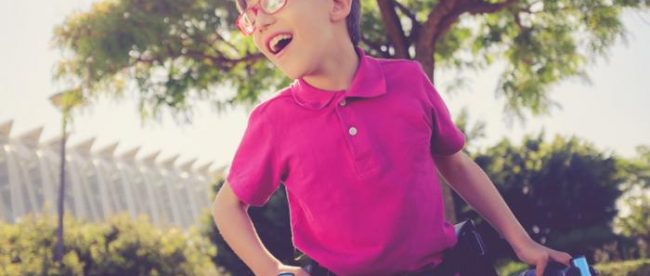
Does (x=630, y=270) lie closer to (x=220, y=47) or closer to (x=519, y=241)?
(x=220, y=47)

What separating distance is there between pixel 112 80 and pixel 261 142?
8631 mm

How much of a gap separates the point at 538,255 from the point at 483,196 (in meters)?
0.20

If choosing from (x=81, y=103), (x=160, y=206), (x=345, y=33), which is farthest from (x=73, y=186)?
(x=345, y=33)

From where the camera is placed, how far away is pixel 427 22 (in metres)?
8.72

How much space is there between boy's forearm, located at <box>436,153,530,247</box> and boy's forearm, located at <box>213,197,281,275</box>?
0.46 m

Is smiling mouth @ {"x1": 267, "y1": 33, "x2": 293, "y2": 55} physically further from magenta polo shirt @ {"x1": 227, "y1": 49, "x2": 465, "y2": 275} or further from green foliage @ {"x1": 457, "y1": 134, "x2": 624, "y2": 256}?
green foliage @ {"x1": 457, "y1": 134, "x2": 624, "y2": 256}

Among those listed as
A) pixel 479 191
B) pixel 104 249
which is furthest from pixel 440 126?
pixel 104 249

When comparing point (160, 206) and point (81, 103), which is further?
point (160, 206)

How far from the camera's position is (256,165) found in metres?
1.77

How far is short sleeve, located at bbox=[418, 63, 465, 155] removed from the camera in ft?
6.17

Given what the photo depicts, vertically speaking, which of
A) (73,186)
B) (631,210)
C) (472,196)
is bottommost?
(73,186)

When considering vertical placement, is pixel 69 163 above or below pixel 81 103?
below

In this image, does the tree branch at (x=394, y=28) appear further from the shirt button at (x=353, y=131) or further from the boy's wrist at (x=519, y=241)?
the shirt button at (x=353, y=131)

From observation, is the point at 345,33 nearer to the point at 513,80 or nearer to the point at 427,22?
the point at 427,22
